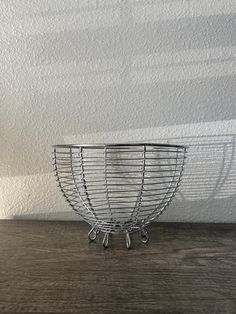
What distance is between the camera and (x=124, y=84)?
66 cm

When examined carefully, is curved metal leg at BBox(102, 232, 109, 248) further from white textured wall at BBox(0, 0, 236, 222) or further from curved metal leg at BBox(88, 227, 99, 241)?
white textured wall at BBox(0, 0, 236, 222)

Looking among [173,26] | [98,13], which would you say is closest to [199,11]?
[173,26]

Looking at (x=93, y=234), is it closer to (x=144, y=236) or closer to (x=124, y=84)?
(x=144, y=236)

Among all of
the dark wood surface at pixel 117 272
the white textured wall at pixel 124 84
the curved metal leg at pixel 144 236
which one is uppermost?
the white textured wall at pixel 124 84

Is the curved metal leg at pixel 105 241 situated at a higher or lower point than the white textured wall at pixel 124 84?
lower

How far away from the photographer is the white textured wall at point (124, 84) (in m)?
0.65

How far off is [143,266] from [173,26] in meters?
0.52

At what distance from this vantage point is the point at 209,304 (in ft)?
1.10

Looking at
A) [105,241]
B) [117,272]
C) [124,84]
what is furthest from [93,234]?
[124,84]

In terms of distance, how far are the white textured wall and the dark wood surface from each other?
0.43ft

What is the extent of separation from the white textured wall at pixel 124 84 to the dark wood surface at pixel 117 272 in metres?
0.13

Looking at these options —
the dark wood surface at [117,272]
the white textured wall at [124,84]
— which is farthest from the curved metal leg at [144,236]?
the white textured wall at [124,84]

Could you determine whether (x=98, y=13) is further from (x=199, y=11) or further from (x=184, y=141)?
(x=184, y=141)

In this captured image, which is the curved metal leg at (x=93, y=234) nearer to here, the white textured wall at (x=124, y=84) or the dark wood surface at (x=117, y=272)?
the dark wood surface at (x=117, y=272)
